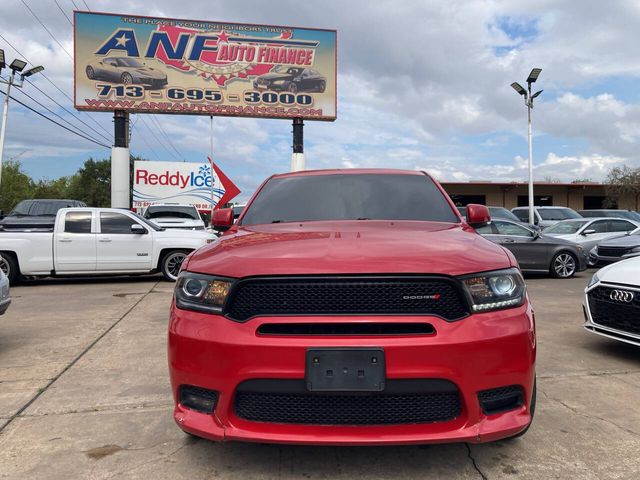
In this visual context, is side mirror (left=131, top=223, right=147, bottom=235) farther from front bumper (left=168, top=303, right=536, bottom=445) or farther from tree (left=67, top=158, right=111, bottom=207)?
tree (left=67, top=158, right=111, bottom=207)

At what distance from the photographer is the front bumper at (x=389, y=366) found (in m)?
2.25

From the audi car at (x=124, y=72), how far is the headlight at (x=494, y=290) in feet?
66.9

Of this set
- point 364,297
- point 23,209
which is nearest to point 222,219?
point 364,297

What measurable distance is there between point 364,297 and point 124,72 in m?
20.6

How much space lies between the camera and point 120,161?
68.1 ft

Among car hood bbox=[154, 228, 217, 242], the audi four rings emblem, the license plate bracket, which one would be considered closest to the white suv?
car hood bbox=[154, 228, 217, 242]

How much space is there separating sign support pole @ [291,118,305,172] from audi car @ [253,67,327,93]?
1.38 metres

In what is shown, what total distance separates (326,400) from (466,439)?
2.14ft

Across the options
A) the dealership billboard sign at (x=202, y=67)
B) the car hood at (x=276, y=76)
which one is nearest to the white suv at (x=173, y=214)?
the dealership billboard sign at (x=202, y=67)

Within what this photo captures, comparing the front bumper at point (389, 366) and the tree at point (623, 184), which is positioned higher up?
Answer: the tree at point (623, 184)

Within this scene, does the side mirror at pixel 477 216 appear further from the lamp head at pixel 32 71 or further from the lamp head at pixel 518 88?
the lamp head at pixel 32 71

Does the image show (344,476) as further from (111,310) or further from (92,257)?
(92,257)

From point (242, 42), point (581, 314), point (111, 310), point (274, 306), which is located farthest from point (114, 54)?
point (274, 306)

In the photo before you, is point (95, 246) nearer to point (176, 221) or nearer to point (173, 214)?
point (176, 221)
